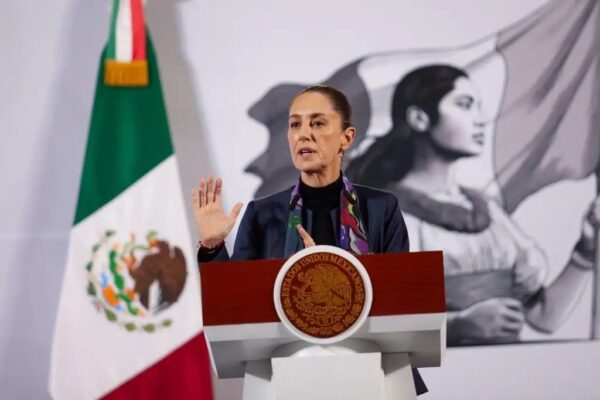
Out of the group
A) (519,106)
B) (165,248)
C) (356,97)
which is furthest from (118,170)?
(519,106)

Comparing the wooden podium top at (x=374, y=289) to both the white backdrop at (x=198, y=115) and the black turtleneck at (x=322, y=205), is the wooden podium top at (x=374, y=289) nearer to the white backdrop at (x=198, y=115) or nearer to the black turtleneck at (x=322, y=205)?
the black turtleneck at (x=322, y=205)

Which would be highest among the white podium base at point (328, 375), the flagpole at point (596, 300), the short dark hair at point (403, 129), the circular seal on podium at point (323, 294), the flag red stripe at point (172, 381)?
the short dark hair at point (403, 129)

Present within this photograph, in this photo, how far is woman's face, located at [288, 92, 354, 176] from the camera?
315 cm

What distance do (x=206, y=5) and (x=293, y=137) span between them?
1.57 m

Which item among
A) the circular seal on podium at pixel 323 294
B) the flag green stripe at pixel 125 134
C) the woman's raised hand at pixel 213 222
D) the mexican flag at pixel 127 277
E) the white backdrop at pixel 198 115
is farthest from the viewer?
the white backdrop at pixel 198 115

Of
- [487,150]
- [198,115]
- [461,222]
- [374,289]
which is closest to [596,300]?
[461,222]

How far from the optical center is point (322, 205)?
3195 millimetres

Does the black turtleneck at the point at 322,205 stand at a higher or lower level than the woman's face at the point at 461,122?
lower

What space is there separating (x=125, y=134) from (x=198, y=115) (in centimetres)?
40

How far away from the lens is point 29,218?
4344 mm

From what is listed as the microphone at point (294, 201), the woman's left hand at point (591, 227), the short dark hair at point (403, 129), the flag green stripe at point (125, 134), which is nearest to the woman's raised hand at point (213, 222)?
the microphone at point (294, 201)

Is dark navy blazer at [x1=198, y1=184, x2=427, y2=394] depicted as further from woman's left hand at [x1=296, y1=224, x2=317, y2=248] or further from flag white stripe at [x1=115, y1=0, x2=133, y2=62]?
flag white stripe at [x1=115, y1=0, x2=133, y2=62]

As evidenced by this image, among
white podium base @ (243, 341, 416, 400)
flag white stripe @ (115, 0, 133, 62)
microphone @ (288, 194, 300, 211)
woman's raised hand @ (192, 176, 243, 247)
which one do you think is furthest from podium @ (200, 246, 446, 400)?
flag white stripe @ (115, 0, 133, 62)

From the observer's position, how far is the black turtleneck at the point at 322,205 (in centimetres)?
314
